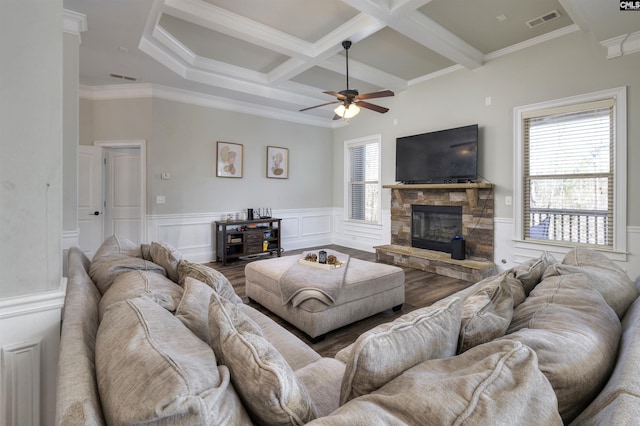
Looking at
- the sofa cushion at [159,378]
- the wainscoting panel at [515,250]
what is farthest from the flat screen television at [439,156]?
the sofa cushion at [159,378]

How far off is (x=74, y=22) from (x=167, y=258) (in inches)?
108

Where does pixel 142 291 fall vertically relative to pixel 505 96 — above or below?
below

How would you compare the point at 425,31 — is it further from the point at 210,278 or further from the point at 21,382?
the point at 21,382

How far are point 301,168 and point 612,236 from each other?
16.8 feet

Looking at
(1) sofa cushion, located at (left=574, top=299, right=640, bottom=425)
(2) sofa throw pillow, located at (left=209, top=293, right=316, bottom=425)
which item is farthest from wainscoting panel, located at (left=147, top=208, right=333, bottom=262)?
(1) sofa cushion, located at (left=574, top=299, right=640, bottom=425)

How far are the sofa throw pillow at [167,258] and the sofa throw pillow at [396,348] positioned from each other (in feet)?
4.86

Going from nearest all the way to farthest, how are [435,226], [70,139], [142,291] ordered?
[142,291], [70,139], [435,226]

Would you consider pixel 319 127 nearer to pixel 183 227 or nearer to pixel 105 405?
pixel 183 227

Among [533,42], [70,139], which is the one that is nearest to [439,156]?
[533,42]

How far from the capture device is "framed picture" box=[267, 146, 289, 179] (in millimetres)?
6234

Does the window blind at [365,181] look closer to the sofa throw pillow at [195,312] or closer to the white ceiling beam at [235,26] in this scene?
the white ceiling beam at [235,26]

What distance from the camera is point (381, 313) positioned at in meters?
3.21

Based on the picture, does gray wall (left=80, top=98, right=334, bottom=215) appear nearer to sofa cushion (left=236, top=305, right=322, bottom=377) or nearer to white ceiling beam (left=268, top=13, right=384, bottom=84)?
white ceiling beam (left=268, top=13, right=384, bottom=84)

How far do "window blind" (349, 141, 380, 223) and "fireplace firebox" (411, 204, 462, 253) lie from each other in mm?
1031
